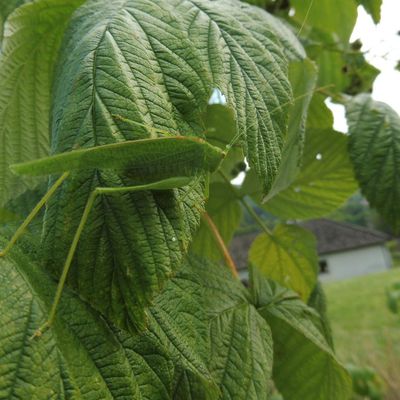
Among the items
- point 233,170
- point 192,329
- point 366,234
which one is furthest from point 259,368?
point 366,234

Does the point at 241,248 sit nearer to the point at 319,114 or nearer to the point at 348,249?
the point at 348,249

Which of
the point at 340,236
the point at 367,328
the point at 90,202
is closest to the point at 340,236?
the point at 340,236

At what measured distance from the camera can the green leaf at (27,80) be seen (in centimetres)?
45

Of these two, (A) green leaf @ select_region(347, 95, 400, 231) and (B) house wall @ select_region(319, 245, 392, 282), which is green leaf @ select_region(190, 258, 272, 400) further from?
(B) house wall @ select_region(319, 245, 392, 282)

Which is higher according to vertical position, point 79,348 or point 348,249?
point 79,348

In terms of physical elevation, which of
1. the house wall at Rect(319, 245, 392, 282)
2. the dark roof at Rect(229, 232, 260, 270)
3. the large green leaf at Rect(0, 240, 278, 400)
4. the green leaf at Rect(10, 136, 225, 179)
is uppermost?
the green leaf at Rect(10, 136, 225, 179)

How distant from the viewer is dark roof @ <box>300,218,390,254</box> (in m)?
17.6

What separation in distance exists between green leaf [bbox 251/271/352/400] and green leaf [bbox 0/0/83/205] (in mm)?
257

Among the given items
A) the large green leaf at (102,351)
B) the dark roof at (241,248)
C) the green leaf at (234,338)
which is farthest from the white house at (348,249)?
the large green leaf at (102,351)

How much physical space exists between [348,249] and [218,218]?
18.0 metres

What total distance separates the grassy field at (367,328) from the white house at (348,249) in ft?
18.8

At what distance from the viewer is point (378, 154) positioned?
0.56 meters

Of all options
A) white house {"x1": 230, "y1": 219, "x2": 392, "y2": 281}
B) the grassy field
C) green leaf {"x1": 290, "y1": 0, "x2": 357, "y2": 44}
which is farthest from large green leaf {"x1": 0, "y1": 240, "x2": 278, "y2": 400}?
white house {"x1": 230, "y1": 219, "x2": 392, "y2": 281}

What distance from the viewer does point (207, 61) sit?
369mm
